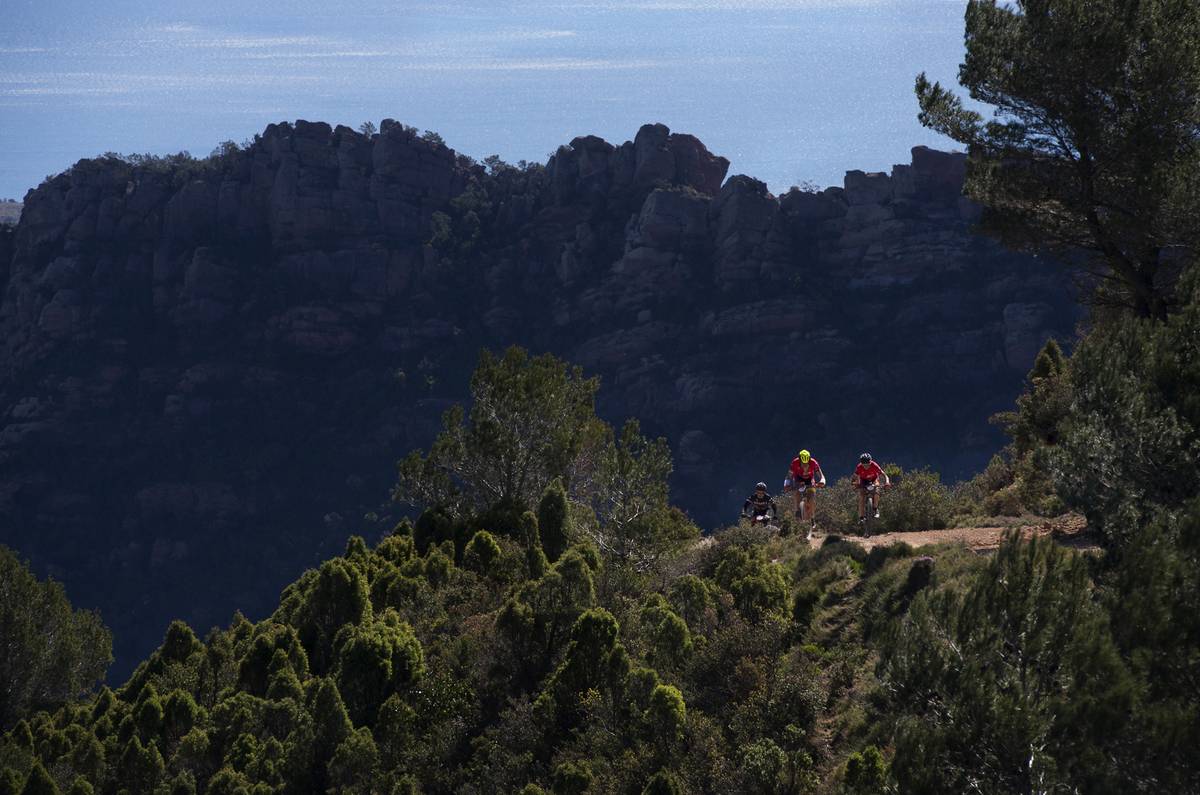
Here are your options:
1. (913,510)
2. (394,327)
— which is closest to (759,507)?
(913,510)

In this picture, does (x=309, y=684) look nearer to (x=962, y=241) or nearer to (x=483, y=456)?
(x=483, y=456)

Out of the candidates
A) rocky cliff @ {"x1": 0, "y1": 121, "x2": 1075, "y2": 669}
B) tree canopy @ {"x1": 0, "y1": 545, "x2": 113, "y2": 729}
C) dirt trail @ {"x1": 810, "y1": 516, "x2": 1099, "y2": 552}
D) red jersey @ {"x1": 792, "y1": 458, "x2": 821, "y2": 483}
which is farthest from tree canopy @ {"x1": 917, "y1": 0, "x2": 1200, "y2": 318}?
rocky cliff @ {"x1": 0, "y1": 121, "x2": 1075, "y2": 669}

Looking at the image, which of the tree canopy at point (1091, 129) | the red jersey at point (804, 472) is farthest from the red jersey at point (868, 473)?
the tree canopy at point (1091, 129)

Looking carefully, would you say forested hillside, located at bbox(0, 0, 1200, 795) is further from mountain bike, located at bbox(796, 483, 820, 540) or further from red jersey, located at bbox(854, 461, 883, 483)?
red jersey, located at bbox(854, 461, 883, 483)

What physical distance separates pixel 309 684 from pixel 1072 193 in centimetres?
1486

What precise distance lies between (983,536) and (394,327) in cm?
12189

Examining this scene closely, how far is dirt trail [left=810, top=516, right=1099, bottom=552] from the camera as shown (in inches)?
685

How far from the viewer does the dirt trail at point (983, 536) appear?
17406 millimetres

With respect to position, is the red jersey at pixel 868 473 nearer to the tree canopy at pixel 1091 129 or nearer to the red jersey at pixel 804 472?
the red jersey at pixel 804 472

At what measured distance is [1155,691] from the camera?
954 centimetres

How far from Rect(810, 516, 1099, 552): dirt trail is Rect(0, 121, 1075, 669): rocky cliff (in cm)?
9516

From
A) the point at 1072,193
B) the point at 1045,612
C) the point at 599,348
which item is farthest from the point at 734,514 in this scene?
the point at 1045,612

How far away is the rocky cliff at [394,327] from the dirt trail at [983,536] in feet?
312

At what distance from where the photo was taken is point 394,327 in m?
138
